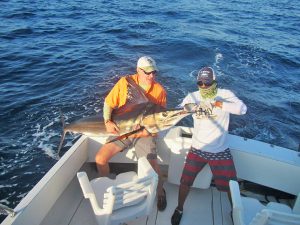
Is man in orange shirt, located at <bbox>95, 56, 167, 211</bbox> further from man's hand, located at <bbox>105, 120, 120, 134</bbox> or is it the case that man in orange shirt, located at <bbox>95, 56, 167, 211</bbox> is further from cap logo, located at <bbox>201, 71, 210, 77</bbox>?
cap logo, located at <bbox>201, 71, 210, 77</bbox>

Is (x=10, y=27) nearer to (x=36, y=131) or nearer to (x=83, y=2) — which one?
(x=83, y=2)

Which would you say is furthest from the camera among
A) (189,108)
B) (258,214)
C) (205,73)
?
(205,73)

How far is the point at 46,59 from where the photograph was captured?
405 inches

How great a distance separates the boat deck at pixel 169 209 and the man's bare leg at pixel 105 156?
0.34 metres

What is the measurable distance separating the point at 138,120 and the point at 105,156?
0.63 metres

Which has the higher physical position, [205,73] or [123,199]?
→ [205,73]

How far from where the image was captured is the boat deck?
352 cm

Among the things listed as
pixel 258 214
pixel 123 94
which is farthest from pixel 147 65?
pixel 258 214

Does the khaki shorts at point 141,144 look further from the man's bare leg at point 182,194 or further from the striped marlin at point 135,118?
the man's bare leg at point 182,194

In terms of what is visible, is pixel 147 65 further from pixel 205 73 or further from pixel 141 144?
pixel 141 144

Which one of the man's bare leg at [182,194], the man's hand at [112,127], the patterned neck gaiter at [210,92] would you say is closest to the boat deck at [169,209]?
the man's bare leg at [182,194]

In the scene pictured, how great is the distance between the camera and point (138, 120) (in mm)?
3529

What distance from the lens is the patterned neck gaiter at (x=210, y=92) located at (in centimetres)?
355

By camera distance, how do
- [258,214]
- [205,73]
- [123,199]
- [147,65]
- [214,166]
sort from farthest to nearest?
[147,65], [214,166], [205,73], [123,199], [258,214]
